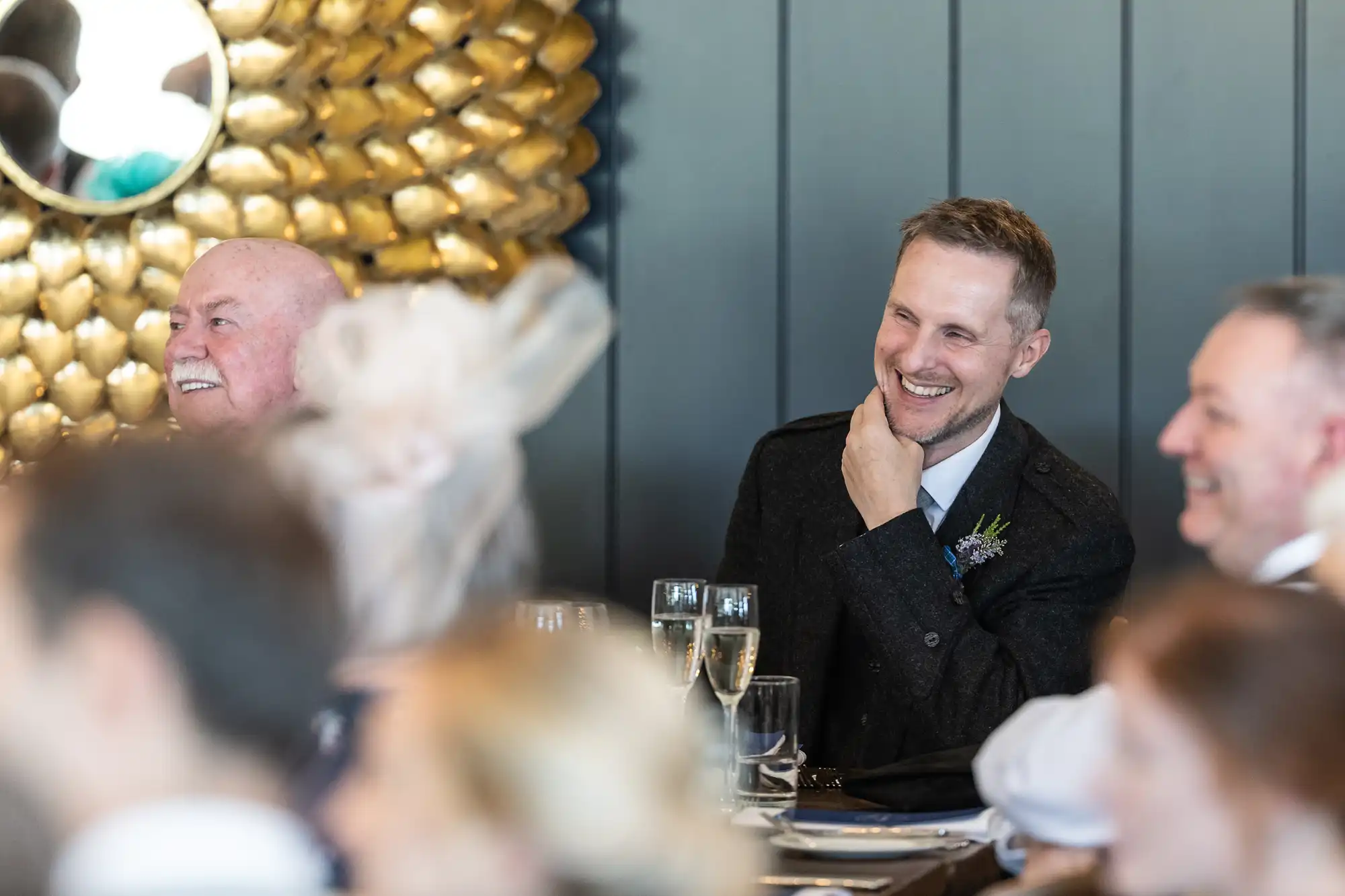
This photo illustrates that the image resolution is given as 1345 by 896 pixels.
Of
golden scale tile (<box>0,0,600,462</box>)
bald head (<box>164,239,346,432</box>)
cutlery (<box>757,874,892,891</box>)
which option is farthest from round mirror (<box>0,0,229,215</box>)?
cutlery (<box>757,874,892,891</box>)

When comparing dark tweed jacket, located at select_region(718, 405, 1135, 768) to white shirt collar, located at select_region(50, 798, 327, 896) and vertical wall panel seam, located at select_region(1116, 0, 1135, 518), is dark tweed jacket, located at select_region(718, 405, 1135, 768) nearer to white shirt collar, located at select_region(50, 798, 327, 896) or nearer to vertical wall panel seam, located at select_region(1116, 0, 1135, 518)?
vertical wall panel seam, located at select_region(1116, 0, 1135, 518)

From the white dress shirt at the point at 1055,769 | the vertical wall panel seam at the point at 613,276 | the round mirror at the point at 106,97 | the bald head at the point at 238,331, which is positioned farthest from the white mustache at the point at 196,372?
the white dress shirt at the point at 1055,769

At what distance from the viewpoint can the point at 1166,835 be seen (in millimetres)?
917

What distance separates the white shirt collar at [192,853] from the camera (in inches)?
34.3

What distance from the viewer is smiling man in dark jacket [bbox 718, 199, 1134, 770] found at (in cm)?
218

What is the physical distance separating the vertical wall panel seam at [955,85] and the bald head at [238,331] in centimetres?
107

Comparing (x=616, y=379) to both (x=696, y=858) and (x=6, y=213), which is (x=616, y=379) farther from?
(x=696, y=858)

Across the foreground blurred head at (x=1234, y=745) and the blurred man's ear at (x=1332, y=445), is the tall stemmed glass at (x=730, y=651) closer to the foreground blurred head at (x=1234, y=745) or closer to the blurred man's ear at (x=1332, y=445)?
the blurred man's ear at (x=1332, y=445)

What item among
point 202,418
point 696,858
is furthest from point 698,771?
point 202,418

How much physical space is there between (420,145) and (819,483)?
83 centimetres

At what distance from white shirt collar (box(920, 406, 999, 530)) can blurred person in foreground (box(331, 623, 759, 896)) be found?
160 cm

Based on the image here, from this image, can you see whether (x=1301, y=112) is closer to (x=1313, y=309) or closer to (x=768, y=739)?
(x=1313, y=309)

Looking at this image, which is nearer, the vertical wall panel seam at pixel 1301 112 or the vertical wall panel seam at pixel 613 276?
the vertical wall panel seam at pixel 1301 112

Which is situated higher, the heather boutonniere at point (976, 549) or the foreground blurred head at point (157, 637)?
the foreground blurred head at point (157, 637)
